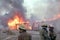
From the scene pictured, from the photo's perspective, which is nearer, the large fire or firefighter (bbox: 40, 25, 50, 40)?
firefighter (bbox: 40, 25, 50, 40)

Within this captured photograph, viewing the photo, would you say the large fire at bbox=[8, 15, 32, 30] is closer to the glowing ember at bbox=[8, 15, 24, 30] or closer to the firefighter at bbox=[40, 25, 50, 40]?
the glowing ember at bbox=[8, 15, 24, 30]

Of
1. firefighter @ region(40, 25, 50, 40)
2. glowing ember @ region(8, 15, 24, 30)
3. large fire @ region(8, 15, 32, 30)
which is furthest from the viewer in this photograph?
glowing ember @ region(8, 15, 24, 30)

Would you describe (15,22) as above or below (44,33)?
above

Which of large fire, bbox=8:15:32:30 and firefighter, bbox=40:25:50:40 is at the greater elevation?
large fire, bbox=8:15:32:30

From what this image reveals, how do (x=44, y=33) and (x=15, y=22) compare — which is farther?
(x=15, y=22)

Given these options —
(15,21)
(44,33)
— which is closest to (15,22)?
(15,21)

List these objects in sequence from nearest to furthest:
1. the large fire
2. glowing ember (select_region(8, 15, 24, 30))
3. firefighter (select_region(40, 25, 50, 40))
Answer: firefighter (select_region(40, 25, 50, 40)), the large fire, glowing ember (select_region(8, 15, 24, 30))

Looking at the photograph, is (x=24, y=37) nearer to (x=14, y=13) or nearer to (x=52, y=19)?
(x=52, y=19)

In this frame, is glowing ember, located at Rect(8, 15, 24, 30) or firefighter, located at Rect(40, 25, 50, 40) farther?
glowing ember, located at Rect(8, 15, 24, 30)

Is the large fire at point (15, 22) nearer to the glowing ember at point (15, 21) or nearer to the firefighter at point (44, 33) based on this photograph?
the glowing ember at point (15, 21)

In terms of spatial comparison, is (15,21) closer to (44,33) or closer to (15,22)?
(15,22)

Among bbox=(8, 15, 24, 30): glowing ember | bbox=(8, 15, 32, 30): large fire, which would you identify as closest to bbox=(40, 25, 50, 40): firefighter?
bbox=(8, 15, 32, 30): large fire

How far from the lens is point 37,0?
13078mm

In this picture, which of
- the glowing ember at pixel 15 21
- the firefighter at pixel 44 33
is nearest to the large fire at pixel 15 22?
the glowing ember at pixel 15 21
